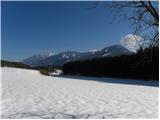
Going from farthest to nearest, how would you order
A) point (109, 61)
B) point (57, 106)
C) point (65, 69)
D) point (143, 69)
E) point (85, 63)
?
point (65, 69) → point (85, 63) → point (109, 61) → point (143, 69) → point (57, 106)

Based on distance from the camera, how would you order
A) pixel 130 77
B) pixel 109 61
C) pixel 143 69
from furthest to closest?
pixel 109 61 → pixel 130 77 → pixel 143 69

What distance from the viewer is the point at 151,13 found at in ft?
22.0

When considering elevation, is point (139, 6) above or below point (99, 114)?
above

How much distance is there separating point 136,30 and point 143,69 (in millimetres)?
34636

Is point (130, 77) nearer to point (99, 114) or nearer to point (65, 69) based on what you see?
point (99, 114)

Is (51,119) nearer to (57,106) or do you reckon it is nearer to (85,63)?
(57,106)

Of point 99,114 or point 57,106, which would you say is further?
point 57,106

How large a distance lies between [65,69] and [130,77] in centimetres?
4274

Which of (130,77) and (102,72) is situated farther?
(102,72)

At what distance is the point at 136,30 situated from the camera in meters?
7.38

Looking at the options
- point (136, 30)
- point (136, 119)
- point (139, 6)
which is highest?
point (139, 6)

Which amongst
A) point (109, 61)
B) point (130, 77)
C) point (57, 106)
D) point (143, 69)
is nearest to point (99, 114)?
point (57, 106)

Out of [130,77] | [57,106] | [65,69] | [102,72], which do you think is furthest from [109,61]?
[57,106]

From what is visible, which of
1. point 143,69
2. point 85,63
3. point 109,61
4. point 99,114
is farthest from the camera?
point 85,63
